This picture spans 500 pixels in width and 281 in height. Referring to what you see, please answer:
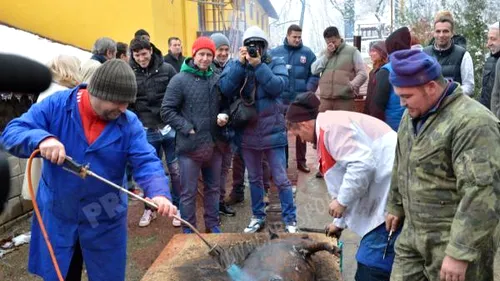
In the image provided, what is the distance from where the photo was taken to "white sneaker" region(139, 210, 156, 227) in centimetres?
569

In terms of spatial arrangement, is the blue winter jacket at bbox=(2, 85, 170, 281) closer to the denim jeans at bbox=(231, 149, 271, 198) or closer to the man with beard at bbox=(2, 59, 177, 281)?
the man with beard at bbox=(2, 59, 177, 281)

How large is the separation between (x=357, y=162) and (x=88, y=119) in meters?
1.66

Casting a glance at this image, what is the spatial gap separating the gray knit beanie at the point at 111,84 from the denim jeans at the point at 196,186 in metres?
2.01

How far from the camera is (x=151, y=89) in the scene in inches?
217

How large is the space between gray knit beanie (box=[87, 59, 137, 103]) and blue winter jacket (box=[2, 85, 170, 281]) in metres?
0.22

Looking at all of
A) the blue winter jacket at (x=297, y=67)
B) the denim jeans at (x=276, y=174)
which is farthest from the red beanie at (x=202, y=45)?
the blue winter jacket at (x=297, y=67)

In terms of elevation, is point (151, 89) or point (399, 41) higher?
point (399, 41)

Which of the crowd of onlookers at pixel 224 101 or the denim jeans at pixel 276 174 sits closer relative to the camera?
the crowd of onlookers at pixel 224 101

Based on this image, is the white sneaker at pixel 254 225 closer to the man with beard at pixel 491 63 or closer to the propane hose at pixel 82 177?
the propane hose at pixel 82 177

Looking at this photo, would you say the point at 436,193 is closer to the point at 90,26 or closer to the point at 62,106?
the point at 62,106

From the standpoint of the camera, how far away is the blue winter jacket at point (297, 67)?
6586 millimetres

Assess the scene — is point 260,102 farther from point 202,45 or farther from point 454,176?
point 454,176

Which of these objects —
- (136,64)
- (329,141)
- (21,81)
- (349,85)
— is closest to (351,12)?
(349,85)

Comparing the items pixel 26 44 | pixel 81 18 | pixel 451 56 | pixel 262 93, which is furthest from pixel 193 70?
pixel 81 18
